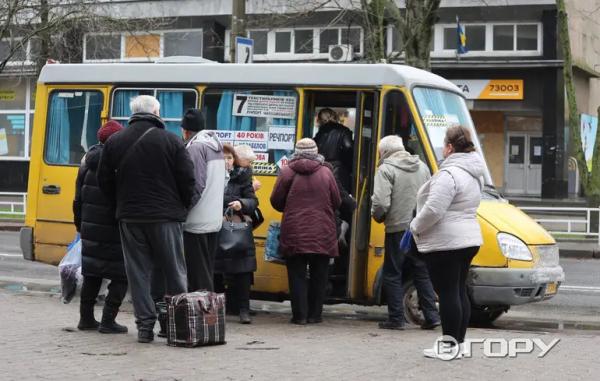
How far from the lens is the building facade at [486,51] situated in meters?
32.5

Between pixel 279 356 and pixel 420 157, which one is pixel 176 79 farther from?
pixel 279 356

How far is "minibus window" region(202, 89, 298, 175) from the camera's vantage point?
1036 centimetres

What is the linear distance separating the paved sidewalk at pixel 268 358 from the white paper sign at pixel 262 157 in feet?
6.71

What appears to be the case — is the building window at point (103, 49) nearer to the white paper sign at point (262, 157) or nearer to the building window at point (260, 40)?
the building window at point (260, 40)

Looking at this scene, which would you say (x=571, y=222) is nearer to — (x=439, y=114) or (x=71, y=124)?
(x=439, y=114)

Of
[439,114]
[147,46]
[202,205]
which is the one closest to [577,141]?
[439,114]

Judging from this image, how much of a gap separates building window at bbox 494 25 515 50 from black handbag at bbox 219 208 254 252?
83.1 ft

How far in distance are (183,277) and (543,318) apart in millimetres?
5023

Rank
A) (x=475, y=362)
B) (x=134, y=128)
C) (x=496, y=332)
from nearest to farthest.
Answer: (x=475, y=362) < (x=134, y=128) < (x=496, y=332)

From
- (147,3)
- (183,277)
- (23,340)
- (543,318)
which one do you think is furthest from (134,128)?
(147,3)

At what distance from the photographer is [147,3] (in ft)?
109

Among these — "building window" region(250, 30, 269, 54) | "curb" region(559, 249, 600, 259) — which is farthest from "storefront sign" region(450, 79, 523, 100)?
"curb" region(559, 249, 600, 259)

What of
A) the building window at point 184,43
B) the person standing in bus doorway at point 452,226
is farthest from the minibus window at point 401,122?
the building window at point 184,43

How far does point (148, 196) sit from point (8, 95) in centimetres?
3208
